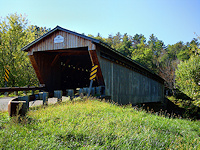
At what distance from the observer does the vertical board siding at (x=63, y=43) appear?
8070 millimetres

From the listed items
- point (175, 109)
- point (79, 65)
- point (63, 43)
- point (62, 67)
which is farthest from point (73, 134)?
point (175, 109)

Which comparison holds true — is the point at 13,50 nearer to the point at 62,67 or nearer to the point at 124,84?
the point at 62,67

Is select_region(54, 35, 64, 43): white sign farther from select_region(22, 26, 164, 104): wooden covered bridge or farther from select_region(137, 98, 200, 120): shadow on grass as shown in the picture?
select_region(137, 98, 200, 120): shadow on grass

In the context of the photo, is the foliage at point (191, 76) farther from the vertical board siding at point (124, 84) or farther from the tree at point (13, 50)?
the tree at point (13, 50)

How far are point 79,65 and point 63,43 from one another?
5.63m

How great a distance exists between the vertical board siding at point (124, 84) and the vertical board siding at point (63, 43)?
1144 mm

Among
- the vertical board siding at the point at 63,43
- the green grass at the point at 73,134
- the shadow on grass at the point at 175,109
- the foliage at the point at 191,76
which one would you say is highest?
the vertical board siding at the point at 63,43

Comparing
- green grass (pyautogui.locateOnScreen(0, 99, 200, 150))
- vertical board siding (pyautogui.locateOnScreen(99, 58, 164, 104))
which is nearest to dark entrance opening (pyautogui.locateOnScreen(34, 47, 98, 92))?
vertical board siding (pyautogui.locateOnScreen(99, 58, 164, 104))

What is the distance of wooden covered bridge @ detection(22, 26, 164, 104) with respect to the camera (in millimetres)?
8398

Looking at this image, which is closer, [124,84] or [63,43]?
[63,43]

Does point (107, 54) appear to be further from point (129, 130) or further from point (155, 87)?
point (155, 87)

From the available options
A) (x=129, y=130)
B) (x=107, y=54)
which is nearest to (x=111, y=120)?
(x=129, y=130)

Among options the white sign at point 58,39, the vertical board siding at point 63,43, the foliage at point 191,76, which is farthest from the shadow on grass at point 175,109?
the white sign at point 58,39

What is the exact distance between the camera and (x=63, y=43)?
862 centimetres
